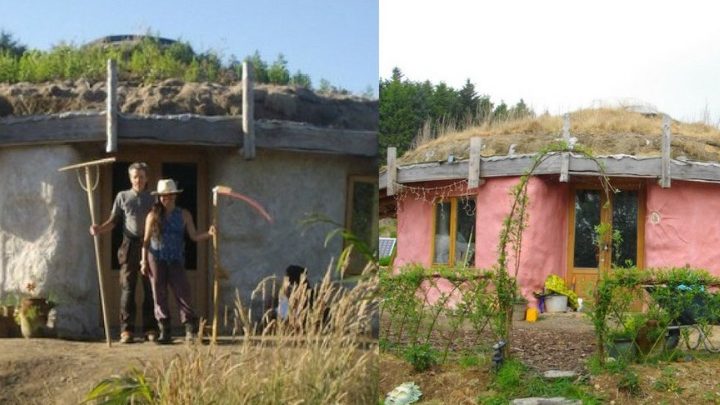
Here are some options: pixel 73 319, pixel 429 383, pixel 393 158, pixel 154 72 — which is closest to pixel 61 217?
pixel 73 319

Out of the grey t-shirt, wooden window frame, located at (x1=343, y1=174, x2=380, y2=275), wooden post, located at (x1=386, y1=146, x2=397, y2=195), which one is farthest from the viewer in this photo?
wooden post, located at (x1=386, y1=146, x2=397, y2=195)

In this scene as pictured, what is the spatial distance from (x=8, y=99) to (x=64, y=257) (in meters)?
0.62

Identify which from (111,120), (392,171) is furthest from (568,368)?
(111,120)

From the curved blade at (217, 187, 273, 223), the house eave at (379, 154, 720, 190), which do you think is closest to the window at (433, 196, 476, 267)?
the house eave at (379, 154, 720, 190)

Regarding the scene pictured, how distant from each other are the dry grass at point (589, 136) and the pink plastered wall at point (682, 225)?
0.17 m

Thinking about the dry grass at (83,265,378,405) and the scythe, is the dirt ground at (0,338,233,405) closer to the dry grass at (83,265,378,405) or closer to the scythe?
the dry grass at (83,265,378,405)

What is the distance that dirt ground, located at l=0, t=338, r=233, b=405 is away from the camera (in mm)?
3521

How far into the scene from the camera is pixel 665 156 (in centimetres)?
446

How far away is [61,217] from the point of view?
354 centimetres

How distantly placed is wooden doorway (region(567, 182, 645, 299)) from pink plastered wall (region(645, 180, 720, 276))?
0.15 ft

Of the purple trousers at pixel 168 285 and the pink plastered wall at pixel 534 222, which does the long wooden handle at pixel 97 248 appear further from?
the pink plastered wall at pixel 534 222

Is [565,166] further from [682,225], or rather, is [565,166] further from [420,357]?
[420,357]

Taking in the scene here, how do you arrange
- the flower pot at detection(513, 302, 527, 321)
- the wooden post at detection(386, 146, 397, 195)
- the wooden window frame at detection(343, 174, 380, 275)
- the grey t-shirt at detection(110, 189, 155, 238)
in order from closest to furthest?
the grey t-shirt at detection(110, 189, 155, 238), the wooden window frame at detection(343, 174, 380, 275), the wooden post at detection(386, 146, 397, 195), the flower pot at detection(513, 302, 527, 321)

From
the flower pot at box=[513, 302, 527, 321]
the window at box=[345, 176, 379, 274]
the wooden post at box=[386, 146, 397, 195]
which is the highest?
→ the wooden post at box=[386, 146, 397, 195]
